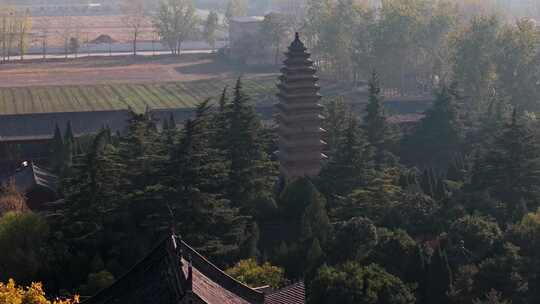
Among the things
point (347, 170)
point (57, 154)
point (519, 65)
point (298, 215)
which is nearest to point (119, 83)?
point (519, 65)

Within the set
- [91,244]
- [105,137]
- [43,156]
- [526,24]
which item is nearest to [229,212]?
[91,244]

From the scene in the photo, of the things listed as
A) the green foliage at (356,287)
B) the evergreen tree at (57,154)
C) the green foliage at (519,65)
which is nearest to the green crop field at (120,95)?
the green foliage at (519,65)

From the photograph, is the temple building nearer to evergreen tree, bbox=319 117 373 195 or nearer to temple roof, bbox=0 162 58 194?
evergreen tree, bbox=319 117 373 195

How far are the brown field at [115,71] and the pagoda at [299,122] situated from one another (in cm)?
4844

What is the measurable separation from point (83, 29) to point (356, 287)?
121065mm

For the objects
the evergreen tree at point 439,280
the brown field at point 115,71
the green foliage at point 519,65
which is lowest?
the evergreen tree at point 439,280

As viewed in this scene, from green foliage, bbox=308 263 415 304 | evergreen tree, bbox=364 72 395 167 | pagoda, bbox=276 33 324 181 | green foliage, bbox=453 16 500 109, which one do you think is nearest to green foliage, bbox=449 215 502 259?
green foliage, bbox=308 263 415 304

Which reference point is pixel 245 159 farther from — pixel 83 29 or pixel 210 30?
pixel 83 29

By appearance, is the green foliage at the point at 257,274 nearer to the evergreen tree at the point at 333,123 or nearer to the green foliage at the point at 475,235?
the green foliage at the point at 475,235

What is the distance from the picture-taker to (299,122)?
56.7 metres

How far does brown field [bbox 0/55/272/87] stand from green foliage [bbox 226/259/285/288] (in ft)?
218

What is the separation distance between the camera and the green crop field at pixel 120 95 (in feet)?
292

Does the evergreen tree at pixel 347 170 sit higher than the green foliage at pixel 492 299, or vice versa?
the evergreen tree at pixel 347 170

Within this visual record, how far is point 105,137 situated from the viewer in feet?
180
